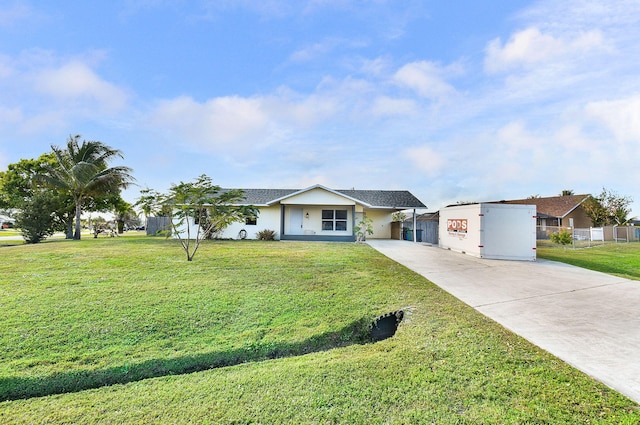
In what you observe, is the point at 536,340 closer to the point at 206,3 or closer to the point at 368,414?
the point at 368,414

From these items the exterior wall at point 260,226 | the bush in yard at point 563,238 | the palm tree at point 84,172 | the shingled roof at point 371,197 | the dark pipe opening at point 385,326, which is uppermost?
the palm tree at point 84,172

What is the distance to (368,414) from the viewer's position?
234 cm

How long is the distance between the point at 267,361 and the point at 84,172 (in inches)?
901

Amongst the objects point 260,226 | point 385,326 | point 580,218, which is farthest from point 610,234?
point 385,326

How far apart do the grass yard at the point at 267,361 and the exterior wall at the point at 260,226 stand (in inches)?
502

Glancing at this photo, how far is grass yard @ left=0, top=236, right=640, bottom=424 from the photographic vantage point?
243 cm

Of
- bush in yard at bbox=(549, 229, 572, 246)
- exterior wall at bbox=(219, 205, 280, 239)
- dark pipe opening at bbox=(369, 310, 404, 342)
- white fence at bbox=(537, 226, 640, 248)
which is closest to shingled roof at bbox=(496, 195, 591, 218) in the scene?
white fence at bbox=(537, 226, 640, 248)

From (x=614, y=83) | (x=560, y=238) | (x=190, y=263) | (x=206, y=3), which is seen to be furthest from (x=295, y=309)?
(x=560, y=238)

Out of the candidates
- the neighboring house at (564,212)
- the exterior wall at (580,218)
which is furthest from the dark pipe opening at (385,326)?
the exterior wall at (580,218)

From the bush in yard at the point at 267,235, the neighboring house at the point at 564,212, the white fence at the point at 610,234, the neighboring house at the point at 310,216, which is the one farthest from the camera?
the neighboring house at the point at 564,212

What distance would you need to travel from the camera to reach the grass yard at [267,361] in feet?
7.97

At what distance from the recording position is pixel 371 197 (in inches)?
877

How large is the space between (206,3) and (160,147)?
9334 millimetres

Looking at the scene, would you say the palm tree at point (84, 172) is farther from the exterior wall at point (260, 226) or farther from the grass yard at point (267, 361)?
the grass yard at point (267, 361)
